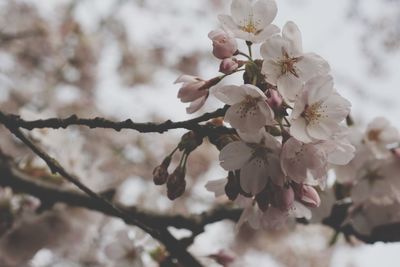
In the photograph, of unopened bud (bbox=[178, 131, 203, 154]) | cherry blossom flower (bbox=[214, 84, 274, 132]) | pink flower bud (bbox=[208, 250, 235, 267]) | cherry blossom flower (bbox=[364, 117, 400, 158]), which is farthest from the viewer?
cherry blossom flower (bbox=[364, 117, 400, 158])

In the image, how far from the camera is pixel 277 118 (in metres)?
1.06

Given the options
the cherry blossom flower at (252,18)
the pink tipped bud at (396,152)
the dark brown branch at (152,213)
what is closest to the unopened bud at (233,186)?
the cherry blossom flower at (252,18)

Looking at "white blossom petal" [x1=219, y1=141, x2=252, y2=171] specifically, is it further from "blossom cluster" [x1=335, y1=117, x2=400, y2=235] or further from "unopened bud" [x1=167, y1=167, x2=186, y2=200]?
"blossom cluster" [x1=335, y1=117, x2=400, y2=235]

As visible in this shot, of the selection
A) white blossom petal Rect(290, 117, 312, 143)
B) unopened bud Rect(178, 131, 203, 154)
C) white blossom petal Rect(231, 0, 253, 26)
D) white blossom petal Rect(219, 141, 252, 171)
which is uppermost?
white blossom petal Rect(231, 0, 253, 26)

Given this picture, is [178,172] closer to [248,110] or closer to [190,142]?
[190,142]

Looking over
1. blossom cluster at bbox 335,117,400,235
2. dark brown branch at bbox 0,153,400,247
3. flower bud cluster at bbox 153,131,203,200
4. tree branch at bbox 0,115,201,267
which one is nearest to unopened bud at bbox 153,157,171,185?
flower bud cluster at bbox 153,131,203,200

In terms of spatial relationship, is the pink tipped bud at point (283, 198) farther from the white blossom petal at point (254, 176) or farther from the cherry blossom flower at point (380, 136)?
the cherry blossom flower at point (380, 136)

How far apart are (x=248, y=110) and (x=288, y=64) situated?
146mm

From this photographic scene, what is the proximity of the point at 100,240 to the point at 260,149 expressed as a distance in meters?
2.78

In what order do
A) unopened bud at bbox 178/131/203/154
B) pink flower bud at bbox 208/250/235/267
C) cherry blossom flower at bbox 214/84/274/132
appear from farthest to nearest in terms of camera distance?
pink flower bud at bbox 208/250/235/267
unopened bud at bbox 178/131/203/154
cherry blossom flower at bbox 214/84/274/132

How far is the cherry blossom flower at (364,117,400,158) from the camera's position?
6.12ft

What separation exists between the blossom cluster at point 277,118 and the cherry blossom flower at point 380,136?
844 millimetres

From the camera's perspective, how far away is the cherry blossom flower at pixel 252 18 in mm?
1136

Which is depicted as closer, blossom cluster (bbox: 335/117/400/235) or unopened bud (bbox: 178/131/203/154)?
unopened bud (bbox: 178/131/203/154)
